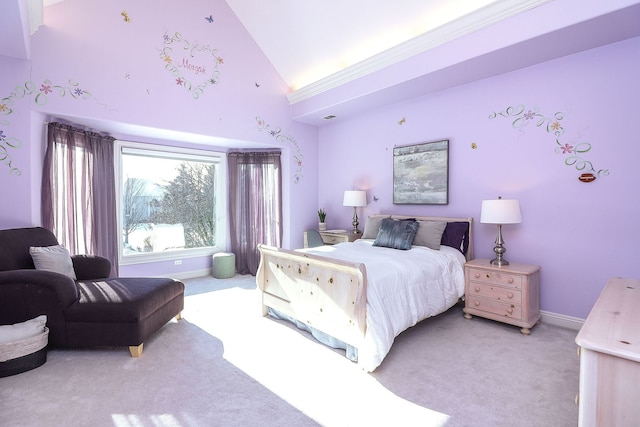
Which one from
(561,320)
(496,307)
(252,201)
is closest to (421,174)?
(496,307)

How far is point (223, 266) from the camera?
16.3 ft

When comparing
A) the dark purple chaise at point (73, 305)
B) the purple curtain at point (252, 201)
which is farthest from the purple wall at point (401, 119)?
the dark purple chaise at point (73, 305)

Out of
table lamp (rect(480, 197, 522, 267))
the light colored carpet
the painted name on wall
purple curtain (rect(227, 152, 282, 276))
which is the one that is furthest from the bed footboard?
the painted name on wall

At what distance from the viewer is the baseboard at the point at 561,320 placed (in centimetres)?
298

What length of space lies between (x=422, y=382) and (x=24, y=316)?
292cm

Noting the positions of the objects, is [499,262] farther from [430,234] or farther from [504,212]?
[430,234]

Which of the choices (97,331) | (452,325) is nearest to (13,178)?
(97,331)

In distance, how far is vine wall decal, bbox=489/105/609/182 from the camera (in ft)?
9.52

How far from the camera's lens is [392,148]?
4.46 meters

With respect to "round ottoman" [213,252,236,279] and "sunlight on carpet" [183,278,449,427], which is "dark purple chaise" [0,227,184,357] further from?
"round ottoman" [213,252,236,279]

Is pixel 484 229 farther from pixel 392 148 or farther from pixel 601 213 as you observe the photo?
pixel 392 148

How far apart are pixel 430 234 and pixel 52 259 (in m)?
3.64

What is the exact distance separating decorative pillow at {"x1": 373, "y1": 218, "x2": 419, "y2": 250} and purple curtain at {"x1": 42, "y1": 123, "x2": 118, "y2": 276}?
338cm

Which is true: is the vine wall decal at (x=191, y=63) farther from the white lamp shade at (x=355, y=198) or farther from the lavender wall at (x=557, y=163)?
the lavender wall at (x=557, y=163)
